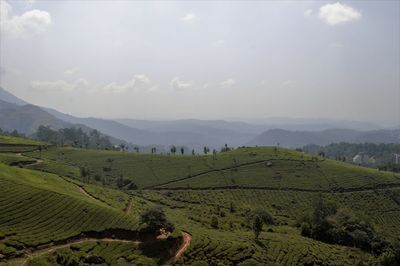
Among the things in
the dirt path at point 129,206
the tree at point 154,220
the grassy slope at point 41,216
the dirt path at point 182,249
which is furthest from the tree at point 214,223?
the grassy slope at point 41,216

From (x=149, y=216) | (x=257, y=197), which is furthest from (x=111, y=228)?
→ (x=257, y=197)

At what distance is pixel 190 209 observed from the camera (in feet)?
432

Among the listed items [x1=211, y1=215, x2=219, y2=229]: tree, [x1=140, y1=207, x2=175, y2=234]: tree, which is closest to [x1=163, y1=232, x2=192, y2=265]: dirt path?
[x1=140, y1=207, x2=175, y2=234]: tree

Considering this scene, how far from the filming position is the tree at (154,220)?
76375 mm

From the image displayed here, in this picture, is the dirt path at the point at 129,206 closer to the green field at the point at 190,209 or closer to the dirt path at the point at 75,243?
the green field at the point at 190,209

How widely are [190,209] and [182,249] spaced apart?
5672 cm

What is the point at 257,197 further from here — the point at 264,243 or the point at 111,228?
the point at 111,228

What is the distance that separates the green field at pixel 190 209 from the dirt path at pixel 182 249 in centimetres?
89

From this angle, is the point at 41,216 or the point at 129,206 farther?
the point at 129,206

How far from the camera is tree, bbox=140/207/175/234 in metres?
76.4

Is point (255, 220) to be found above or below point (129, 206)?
below

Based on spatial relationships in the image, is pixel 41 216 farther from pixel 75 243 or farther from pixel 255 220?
pixel 255 220

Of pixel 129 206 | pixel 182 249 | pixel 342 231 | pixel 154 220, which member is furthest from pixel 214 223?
pixel 342 231

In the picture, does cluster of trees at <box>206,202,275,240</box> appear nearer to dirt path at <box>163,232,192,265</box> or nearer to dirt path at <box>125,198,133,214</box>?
dirt path at <box>163,232,192,265</box>
